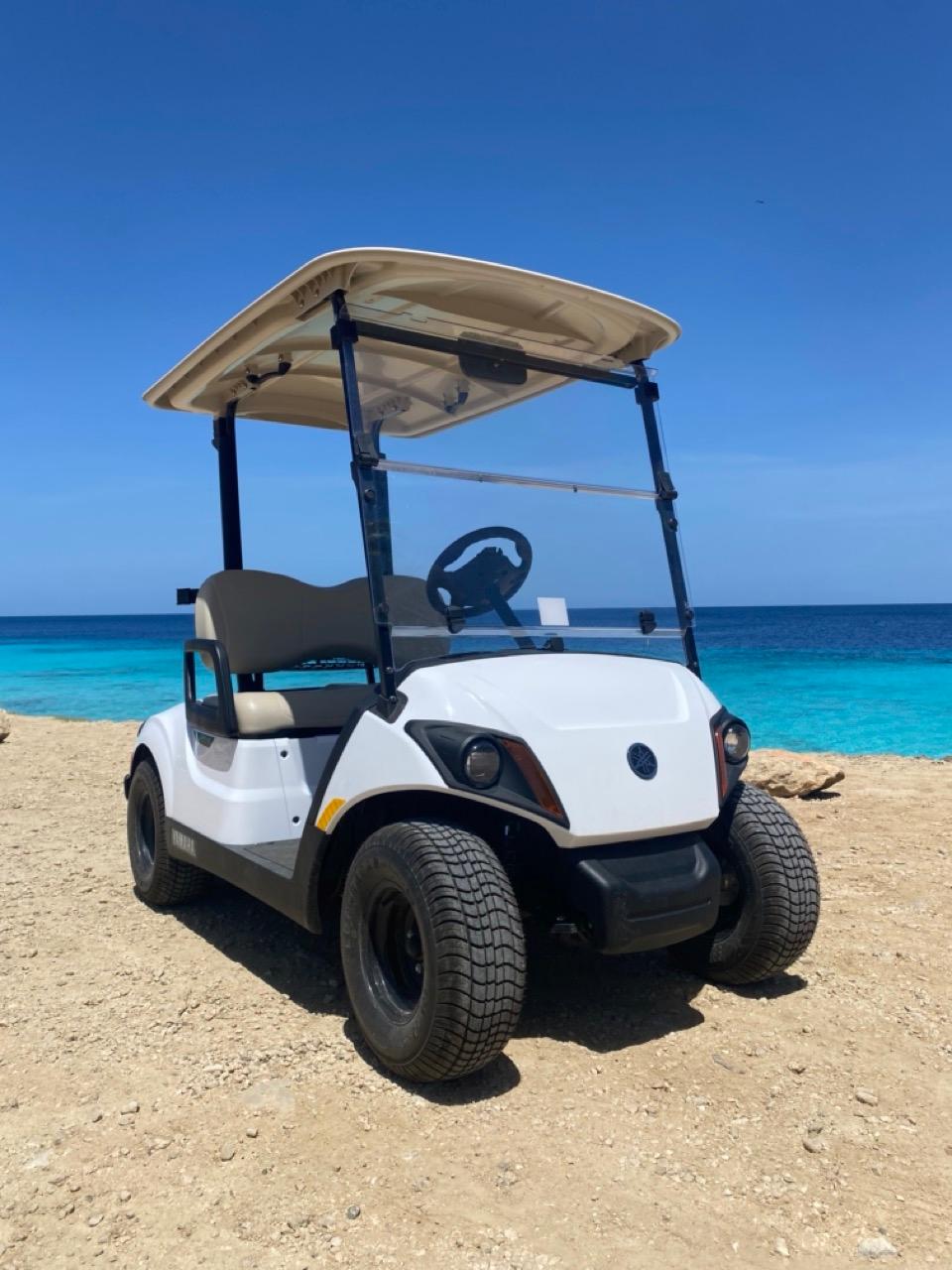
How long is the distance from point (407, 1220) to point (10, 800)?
6086 mm

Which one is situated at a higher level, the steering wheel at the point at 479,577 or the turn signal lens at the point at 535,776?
the steering wheel at the point at 479,577

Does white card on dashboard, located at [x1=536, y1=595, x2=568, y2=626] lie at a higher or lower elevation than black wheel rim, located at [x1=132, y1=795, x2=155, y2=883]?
higher

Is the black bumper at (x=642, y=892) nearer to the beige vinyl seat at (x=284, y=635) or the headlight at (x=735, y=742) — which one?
the headlight at (x=735, y=742)

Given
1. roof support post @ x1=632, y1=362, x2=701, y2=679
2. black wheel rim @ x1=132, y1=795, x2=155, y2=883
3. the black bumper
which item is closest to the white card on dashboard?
roof support post @ x1=632, y1=362, x2=701, y2=679

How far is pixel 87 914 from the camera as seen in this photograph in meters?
4.62

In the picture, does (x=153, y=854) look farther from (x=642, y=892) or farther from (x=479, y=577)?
(x=642, y=892)

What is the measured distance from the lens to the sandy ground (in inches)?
87.5

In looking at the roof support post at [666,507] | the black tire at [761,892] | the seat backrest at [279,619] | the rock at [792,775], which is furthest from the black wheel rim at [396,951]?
the rock at [792,775]

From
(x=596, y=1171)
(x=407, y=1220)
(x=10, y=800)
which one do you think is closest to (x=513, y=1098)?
(x=596, y=1171)

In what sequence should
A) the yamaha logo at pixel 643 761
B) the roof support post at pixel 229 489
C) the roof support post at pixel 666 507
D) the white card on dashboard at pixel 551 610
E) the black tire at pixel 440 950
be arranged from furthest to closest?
the roof support post at pixel 229 489, the roof support post at pixel 666 507, the white card on dashboard at pixel 551 610, the yamaha logo at pixel 643 761, the black tire at pixel 440 950

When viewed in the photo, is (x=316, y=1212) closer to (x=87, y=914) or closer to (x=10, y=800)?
(x=87, y=914)

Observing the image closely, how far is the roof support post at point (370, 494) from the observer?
3260 millimetres

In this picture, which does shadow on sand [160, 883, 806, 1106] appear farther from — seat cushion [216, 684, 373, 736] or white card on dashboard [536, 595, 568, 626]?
white card on dashboard [536, 595, 568, 626]

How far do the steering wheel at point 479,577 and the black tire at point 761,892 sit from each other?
1074mm
